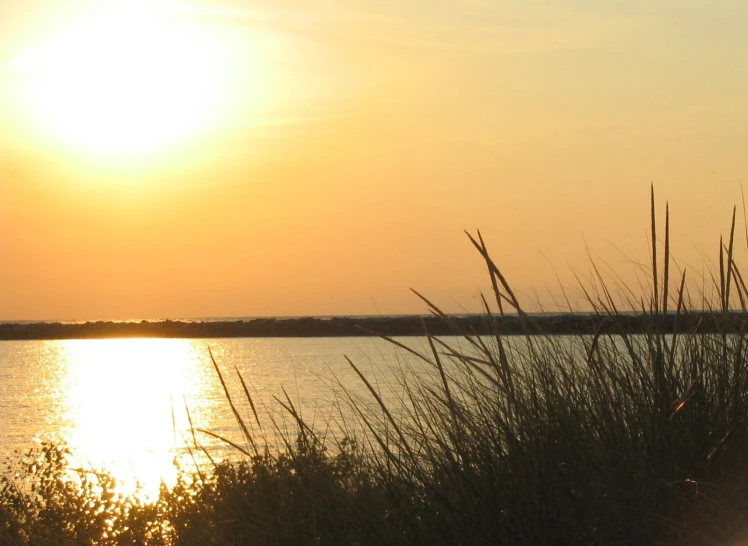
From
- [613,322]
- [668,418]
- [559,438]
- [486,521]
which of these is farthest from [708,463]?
[613,322]

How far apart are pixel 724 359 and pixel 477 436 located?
0.94 m

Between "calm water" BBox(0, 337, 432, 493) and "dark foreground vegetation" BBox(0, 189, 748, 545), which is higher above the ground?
"dark foreground vegetation" BBox(0, 189, 748, 545)

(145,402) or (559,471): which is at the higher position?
(559,471)

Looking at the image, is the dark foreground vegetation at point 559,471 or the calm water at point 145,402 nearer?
the dark foreground vegetation at point 559,471

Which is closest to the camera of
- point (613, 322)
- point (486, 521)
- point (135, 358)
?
point (486, 521)

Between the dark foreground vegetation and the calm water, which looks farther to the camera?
the calm water

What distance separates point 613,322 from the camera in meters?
3.41

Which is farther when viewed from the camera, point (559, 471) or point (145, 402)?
point (145, 402)

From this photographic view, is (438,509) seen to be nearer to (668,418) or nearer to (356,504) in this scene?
(356,504)

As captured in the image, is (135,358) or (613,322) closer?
(613,322)

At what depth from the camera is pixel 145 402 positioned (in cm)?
3522

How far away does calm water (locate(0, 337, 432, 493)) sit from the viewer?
1609cm

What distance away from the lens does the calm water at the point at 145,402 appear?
52.8 ft

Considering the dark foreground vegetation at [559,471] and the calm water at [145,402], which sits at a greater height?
the dark foreground vegetation at [559,471]
